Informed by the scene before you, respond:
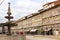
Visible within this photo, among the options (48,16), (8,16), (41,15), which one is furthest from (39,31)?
(8,16)

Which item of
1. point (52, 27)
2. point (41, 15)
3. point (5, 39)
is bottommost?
point (5, 39)

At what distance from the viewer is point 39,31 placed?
75.3 metres

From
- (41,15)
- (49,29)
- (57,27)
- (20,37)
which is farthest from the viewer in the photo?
(41,15)

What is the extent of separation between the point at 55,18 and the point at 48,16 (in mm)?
6174

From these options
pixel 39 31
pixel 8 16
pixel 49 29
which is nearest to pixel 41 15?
pixel 39 31

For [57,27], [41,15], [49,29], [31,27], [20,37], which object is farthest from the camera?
[31,27]

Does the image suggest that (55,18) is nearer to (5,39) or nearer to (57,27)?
(57,27)

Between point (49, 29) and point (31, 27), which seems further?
point (31, 27)

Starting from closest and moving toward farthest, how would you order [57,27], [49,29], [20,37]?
[20,37], [57,27], [49,29]

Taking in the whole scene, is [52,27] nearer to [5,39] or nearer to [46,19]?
[46,19]

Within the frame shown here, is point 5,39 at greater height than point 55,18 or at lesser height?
lesser

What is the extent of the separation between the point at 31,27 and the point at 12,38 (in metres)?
64.6

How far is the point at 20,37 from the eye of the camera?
20656 mm

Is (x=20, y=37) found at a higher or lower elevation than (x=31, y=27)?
lower
